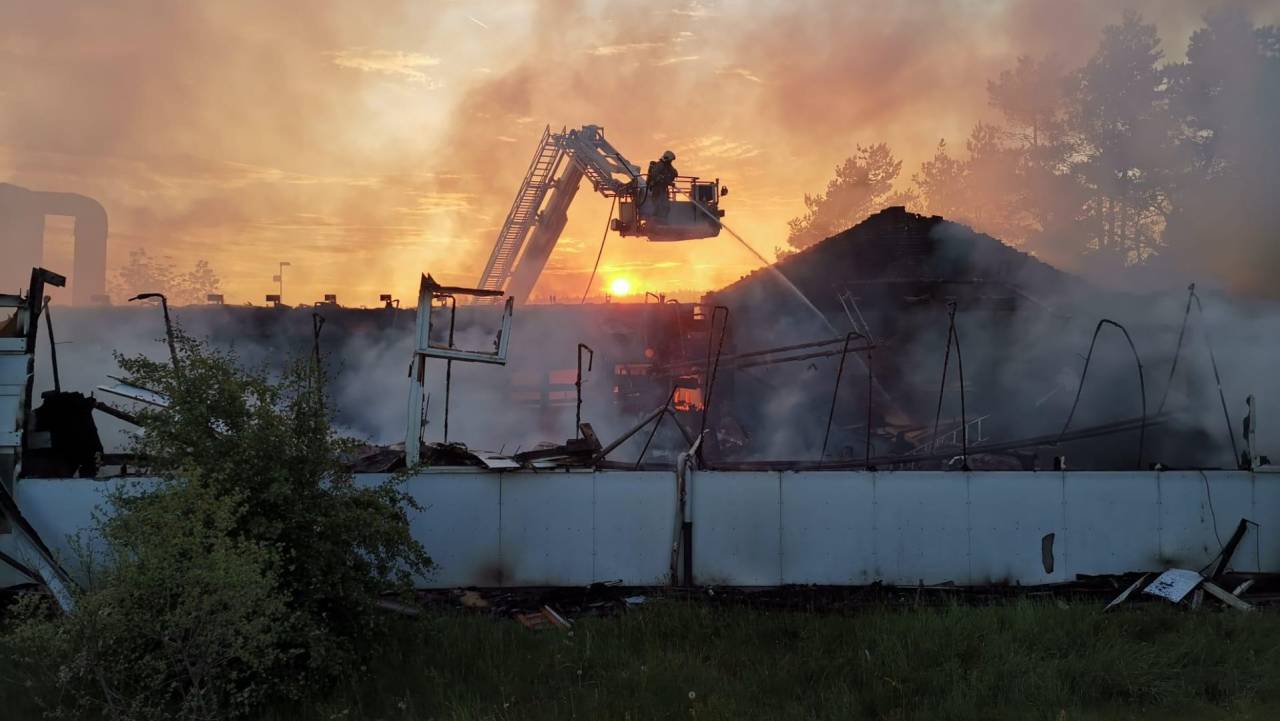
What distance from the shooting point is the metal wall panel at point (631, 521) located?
869cm

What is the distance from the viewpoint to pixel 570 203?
2214 cm

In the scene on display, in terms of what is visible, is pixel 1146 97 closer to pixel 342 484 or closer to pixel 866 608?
pixel 866 608

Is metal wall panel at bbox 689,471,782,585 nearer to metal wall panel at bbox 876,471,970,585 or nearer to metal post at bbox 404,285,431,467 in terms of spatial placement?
metal wall panel at bbox 876,471,970,585

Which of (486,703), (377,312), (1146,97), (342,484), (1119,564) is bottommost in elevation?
(486,703)

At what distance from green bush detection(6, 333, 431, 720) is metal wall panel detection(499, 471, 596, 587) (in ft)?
5.49

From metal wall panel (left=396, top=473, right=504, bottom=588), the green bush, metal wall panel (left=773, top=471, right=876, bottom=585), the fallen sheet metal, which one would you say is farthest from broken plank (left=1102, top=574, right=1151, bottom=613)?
the green bush

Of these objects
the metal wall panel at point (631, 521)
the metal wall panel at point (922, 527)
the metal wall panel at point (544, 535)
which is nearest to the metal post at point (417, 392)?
the metal wall panel at point (544, 535)

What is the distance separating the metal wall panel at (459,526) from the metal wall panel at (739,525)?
6.85 feet

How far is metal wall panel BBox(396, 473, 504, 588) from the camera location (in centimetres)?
860

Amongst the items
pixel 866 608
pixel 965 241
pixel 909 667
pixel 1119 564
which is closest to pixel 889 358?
pixel 965 241

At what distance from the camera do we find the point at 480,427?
2033 cm

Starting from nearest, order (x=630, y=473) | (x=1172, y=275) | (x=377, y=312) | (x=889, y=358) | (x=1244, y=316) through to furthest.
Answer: (x=630, y=473) → (x=1244, y=316) → (x=889, y=358) → (x=1172, y=275) → (x=377, y=312)

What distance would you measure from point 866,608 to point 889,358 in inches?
419

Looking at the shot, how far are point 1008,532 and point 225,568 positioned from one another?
7.34 m
